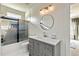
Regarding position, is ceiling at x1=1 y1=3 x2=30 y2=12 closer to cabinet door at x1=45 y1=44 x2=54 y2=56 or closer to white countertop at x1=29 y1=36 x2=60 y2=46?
white countertop at x1=29 y1=36 x2=60 y2=46

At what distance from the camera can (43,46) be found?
72.0 inches

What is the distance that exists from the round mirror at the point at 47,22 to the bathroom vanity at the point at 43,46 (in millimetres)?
203

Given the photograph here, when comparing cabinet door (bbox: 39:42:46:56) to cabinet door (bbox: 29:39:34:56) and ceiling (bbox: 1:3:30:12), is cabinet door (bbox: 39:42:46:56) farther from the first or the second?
ceiling (bbox: 1:3:30:12)

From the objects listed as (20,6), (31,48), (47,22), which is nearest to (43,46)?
(31,48)

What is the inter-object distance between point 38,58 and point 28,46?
258 mm

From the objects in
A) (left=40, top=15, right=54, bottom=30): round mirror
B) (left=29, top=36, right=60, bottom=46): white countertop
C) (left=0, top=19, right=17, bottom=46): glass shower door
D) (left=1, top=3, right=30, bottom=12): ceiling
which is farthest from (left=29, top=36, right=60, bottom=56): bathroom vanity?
(left=1, top=3, right=30, bottom=12): ceiling

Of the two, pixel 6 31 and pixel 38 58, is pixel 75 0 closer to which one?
pixel 38 58

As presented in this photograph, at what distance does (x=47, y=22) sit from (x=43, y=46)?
41cm

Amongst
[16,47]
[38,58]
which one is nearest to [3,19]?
[16,47]

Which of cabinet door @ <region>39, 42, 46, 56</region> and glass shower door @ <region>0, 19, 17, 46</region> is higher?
glass shower door @ <region>0, 19, 17, 46</region>

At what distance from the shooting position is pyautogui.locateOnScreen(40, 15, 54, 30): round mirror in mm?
1841

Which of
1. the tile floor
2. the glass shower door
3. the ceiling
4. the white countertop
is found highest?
the ceiling

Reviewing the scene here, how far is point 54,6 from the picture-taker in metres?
1.79

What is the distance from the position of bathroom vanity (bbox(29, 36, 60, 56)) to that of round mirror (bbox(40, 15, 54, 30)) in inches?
8.0
